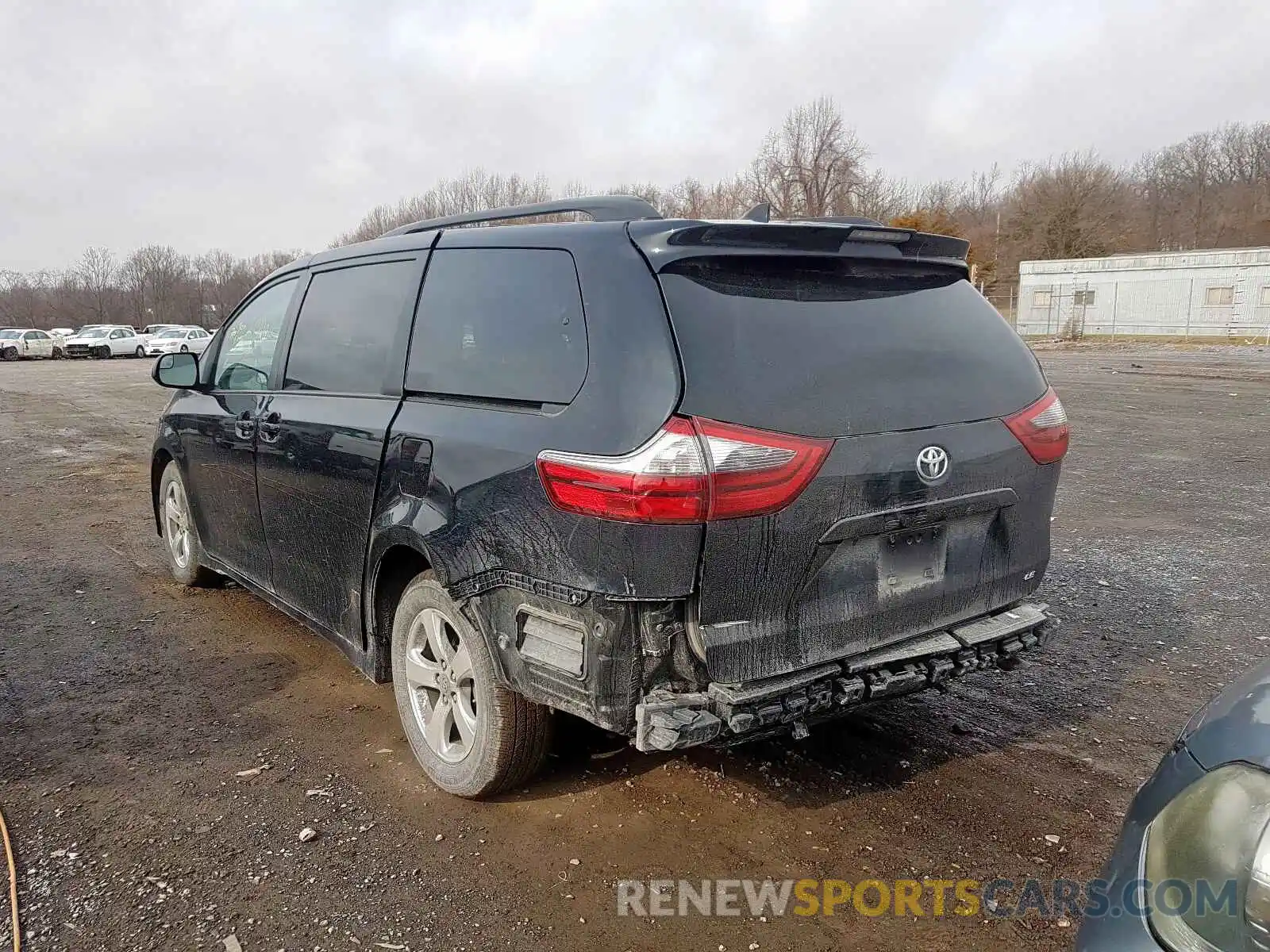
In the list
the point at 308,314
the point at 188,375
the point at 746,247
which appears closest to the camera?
the point at 746,247

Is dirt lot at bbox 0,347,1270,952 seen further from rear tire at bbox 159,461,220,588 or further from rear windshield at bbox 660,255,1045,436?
rear windshield at bbox 660,255,1045,436

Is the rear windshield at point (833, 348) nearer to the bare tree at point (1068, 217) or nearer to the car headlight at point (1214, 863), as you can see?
the car headlight at point (1214, 863)

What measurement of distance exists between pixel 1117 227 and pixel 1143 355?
3873cm

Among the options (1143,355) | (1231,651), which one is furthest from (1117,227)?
(1231,651)

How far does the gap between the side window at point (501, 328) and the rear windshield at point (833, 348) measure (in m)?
0.38

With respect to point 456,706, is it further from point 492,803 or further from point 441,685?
point 492,803

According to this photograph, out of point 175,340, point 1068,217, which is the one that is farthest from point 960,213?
point 175,340

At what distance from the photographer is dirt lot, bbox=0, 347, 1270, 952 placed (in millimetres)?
2607

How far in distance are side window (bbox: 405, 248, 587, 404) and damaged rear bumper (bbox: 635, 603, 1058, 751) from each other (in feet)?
3.15

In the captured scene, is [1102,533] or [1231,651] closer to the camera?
[1231,651]

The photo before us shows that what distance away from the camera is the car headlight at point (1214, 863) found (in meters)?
1.48

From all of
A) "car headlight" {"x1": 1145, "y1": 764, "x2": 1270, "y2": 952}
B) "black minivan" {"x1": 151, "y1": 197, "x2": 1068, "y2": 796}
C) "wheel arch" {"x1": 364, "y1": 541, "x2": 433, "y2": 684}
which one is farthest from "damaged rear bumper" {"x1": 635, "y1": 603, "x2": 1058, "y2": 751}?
"wheel arch" {"x1": 364, "y1": 541, "x2": 433, "y2": 684}

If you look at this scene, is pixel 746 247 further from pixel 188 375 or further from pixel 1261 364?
pixel 1261 364

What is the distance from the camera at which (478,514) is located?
9.29 ft
